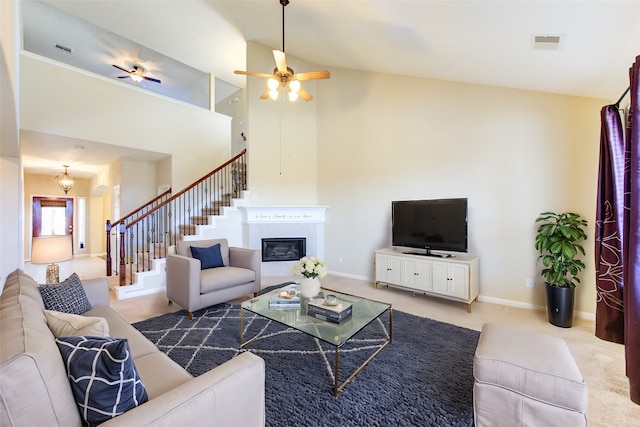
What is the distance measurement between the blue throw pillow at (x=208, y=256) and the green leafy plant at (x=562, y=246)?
401 cm

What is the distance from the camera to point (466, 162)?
3.94m

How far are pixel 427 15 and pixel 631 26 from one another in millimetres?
1525

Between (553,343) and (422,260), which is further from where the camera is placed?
(422,260)

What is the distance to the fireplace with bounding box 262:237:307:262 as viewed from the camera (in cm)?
533

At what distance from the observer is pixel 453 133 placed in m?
4.05

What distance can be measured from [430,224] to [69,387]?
3.97 metres

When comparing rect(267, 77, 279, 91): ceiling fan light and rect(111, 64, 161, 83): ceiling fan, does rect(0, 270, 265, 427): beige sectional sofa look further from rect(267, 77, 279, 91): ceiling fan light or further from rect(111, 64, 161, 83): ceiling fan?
rect(111, 64, 161, 83): ceiling fan

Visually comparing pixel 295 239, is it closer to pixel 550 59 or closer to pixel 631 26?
Result: pixel 550 59

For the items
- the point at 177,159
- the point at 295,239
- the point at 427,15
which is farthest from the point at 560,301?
the point at 177,159

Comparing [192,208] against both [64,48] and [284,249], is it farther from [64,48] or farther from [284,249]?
[64,48]

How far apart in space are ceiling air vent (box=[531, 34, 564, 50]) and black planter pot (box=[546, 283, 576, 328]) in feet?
7.80

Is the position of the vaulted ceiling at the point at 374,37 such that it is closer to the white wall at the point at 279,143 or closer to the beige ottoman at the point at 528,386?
the white wall at the point at 279,143

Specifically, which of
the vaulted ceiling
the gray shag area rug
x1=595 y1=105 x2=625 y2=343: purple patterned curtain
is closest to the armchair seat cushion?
the gray shag area rug

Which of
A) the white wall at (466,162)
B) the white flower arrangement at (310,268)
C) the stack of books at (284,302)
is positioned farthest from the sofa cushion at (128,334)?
the white wall at (466,162)
